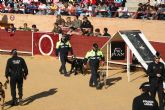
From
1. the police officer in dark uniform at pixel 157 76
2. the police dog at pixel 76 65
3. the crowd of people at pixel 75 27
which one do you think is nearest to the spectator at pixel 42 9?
the crowd of people at pixel 75 27

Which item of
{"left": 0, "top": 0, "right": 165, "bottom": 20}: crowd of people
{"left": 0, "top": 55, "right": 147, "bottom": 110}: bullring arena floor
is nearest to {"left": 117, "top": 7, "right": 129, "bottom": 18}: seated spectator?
{"left": 0, "top": 0, "right": 165, "bottom": 20}: crowd of people

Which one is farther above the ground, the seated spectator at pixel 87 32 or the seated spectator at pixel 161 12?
the seated spectator at pixel 161 12

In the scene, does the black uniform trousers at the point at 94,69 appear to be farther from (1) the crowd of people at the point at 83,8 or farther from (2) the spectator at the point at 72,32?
(1) the crowd of people at the point at 83,8

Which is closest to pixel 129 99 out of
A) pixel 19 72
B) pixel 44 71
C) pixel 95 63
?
pixel 95 63

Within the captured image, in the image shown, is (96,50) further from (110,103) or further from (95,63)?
(110,103)

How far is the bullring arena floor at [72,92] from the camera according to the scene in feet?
51.3

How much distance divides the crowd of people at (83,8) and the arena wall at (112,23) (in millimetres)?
336

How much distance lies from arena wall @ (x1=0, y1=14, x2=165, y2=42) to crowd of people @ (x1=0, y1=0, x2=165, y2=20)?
0.34m

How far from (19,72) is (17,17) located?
50.4 ft

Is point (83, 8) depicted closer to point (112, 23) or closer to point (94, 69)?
point (112, 23)

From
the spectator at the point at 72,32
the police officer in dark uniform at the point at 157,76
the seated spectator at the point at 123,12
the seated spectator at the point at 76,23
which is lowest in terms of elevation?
the police officer in dark uniform at the point at 157,76

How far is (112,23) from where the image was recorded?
1047 inches

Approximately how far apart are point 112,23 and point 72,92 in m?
9.69

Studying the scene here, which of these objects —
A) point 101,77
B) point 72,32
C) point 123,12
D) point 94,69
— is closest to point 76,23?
point 72,32
